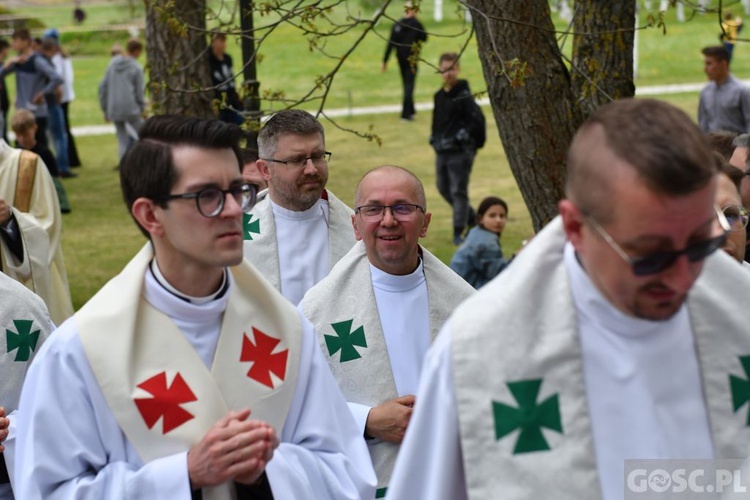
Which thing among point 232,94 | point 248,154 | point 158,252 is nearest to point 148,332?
point 158,252

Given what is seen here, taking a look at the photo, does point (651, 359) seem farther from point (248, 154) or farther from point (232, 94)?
point (232, 94)

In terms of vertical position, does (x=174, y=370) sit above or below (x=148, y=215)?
below

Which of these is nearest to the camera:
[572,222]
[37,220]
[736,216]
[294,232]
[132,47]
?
[572,222]

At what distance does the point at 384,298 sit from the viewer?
4.69 m

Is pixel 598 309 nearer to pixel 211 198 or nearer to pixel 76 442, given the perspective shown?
pixel 211 198

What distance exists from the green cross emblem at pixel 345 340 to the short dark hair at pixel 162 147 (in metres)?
1.39

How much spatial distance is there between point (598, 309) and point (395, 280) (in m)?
2.09

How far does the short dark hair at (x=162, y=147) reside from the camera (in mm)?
3279

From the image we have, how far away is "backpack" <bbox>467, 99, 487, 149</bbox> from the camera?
41.8 ft

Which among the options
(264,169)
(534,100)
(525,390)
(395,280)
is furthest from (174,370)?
(534,100)

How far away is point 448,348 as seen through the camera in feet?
8.75

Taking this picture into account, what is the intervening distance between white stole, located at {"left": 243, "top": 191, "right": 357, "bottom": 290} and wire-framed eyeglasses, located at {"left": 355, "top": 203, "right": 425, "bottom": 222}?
4.34 ft

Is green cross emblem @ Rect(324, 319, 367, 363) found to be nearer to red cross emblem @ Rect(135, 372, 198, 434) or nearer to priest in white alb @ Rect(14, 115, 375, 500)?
priest in white alb @ Rect(14, 115, 375, 500)

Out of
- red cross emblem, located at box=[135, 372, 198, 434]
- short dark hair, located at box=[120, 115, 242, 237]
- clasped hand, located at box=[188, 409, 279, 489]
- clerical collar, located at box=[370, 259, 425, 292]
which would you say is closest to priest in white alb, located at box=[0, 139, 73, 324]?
clerical collar, located at box=[370, 259, 425, 292]
